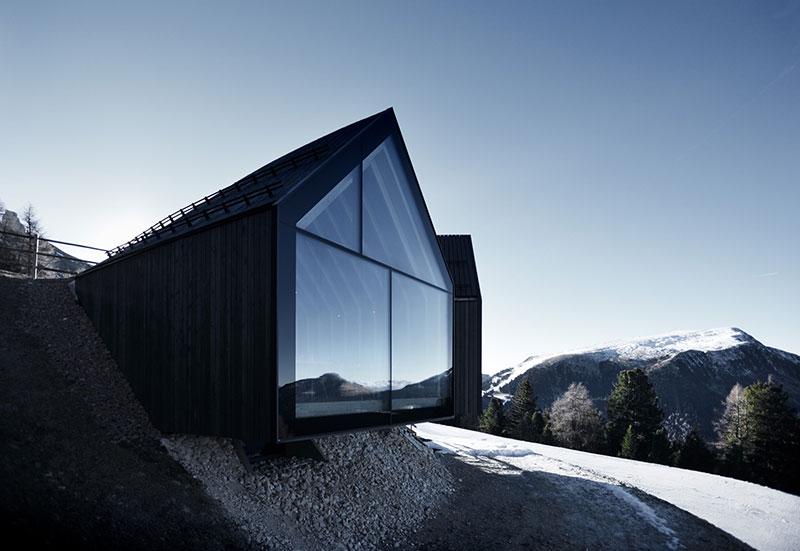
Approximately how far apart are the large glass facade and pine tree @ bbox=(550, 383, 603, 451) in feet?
96.8

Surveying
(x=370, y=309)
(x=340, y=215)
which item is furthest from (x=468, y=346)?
(x=340, y=215)

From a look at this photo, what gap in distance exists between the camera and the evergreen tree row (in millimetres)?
28000

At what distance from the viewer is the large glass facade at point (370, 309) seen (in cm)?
709

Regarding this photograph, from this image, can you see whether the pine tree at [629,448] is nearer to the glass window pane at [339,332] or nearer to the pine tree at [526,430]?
the pine tree at [526,430]

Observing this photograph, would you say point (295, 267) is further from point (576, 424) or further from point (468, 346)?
point (576, 424)

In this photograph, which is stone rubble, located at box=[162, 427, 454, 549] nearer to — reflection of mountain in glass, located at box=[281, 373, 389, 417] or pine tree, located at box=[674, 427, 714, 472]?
reflection of mountain in glass, located at box=[281, 373, 389, 417]

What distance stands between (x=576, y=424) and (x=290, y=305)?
3701 cm

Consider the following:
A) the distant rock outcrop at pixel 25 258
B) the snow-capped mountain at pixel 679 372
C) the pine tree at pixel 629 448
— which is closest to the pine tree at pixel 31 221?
the distant rock outcrop at pixel 25 258

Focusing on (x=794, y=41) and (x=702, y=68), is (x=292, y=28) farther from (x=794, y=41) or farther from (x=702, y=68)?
(x=794, y=41)

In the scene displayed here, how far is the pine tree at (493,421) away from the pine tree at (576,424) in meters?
3.93

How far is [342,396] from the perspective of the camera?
25.2 ft

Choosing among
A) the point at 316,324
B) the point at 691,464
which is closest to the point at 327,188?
the point at 316,324

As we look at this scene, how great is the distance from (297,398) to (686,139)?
12849 millimetres

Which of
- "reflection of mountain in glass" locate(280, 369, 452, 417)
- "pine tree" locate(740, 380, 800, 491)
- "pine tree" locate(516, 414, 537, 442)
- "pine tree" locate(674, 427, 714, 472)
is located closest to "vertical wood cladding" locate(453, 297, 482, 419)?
"reflection of mountain in glass" locate(280, 369, 452, 417)
